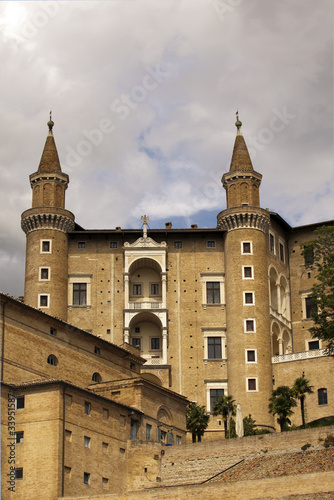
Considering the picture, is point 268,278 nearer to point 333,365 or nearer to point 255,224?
point 255,224

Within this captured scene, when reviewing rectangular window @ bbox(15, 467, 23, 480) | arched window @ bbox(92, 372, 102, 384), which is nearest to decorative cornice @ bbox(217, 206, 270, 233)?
arched window @ bbox(92, 372, 102, 384)

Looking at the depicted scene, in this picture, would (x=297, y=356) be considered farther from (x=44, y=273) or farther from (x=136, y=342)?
(x=44, y=273)

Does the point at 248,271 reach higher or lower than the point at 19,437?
higher

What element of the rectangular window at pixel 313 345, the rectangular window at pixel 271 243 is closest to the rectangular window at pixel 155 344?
the rectangular window at pixel 271 243

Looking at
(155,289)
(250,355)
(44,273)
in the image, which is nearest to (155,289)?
(155,289)

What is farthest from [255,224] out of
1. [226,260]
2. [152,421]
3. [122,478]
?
[122,478]

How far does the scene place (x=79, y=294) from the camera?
254 ft

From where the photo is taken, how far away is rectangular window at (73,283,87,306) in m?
77.1

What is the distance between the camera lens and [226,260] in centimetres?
7750

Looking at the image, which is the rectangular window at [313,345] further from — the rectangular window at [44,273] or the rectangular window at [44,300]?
the rectangular window at [44,273]

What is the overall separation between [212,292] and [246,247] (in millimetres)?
4822

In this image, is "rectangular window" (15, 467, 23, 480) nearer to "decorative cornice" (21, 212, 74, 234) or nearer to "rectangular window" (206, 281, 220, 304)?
"rectangular window" (206, 281, 220, 304)

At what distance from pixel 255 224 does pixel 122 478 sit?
30187 mm

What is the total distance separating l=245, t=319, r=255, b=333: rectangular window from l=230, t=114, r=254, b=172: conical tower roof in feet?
45.1
